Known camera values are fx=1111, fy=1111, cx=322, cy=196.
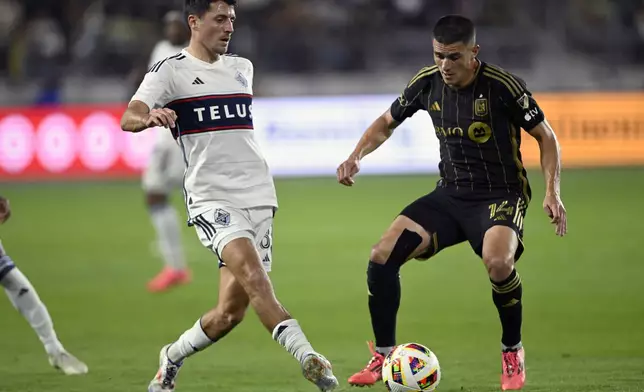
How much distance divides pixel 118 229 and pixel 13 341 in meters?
6.07

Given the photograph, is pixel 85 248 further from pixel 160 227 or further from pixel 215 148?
pixel 215 148

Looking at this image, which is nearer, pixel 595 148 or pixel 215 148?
pixel 215 148

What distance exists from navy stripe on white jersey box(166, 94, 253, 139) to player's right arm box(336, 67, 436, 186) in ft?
2.67

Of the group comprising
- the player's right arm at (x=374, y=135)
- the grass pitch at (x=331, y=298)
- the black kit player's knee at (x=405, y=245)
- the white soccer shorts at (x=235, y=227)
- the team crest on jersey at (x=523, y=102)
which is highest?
the team crest on jersey at (x=523, y=102)

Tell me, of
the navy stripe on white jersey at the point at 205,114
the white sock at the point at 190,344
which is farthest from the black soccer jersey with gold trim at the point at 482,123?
the white sock at the point at 190,344

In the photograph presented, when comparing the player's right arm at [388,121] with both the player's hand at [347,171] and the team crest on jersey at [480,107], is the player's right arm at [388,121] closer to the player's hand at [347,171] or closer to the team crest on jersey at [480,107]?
the player's hand at [347,171]

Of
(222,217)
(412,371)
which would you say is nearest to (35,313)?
(222,217)

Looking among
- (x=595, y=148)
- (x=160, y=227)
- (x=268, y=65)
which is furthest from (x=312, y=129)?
(x=160, y=227)

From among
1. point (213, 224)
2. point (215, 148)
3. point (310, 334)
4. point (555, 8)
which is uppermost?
point (555, 8)

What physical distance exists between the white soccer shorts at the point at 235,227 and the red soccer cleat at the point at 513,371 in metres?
1.51

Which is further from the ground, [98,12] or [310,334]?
[98,12]

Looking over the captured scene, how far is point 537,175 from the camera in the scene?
18297 mm

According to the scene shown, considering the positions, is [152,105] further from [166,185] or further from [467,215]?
[166,185]

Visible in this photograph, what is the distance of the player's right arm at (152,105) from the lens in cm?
553
